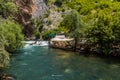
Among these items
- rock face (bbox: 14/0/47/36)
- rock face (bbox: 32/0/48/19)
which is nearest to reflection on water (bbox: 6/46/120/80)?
rock face (bbox: 14/0/47/36)

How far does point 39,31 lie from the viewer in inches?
4710

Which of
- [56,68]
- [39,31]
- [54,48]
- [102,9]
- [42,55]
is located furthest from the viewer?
[102,9]

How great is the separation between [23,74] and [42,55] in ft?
79.0

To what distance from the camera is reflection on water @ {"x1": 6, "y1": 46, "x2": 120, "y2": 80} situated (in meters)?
59.7

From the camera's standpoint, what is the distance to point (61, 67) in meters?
68.6

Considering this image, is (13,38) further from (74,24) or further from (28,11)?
(28,11)

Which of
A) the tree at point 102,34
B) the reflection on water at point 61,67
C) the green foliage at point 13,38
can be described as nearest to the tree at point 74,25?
the tree at point 102,34

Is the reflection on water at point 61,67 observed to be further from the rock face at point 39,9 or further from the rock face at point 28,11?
the rock face at point 39,9

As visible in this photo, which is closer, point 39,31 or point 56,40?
point 56,40

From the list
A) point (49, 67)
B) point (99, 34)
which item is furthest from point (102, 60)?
point (49, 67)

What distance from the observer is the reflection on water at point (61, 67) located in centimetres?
5972

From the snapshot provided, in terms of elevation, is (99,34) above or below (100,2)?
below

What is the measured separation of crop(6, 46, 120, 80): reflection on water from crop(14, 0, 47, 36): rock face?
36972 mm

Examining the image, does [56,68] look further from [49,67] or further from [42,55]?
[42,55]
